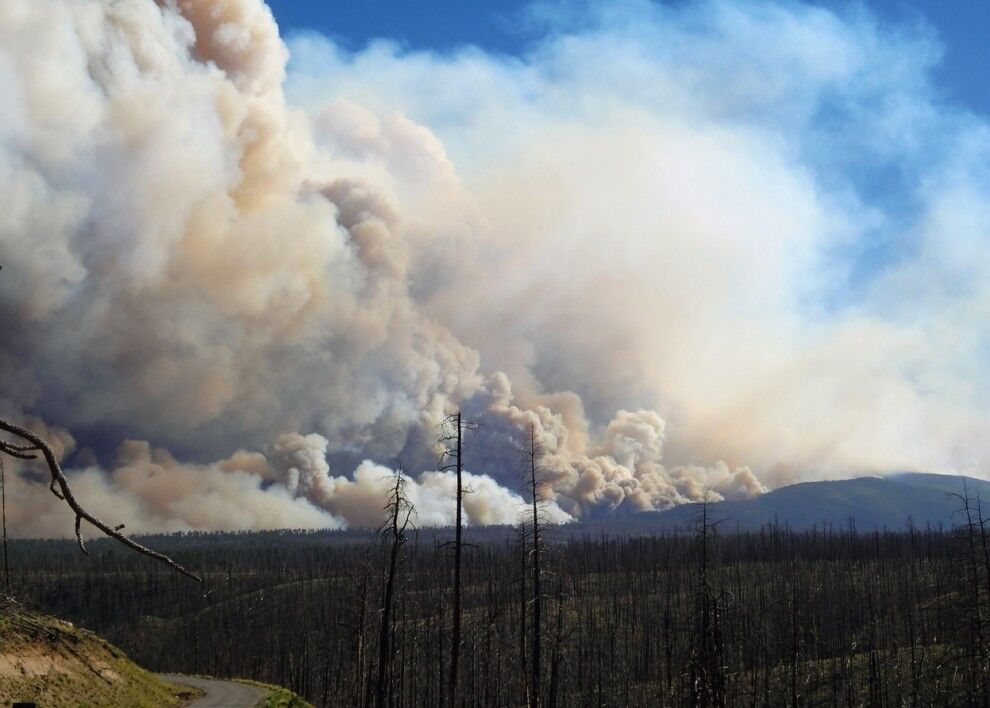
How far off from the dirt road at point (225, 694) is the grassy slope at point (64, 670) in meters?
2.14

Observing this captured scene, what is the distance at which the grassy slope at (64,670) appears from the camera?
33500 mm

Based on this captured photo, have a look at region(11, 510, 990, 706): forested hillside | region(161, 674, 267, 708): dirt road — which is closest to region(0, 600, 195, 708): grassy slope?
region(161, 674, 267, 708): dirt road

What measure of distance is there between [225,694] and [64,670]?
54.3 ft

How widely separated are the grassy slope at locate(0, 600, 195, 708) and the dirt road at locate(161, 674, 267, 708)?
2.14 metres

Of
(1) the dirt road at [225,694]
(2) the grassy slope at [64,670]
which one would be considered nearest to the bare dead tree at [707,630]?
(1) the dirt road at [225,694]

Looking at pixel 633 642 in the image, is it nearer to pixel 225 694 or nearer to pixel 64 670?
pixel 225 694

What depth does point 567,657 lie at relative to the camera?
440 feet

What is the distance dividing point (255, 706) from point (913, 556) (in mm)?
193758

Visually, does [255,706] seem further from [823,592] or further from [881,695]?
[823,592]

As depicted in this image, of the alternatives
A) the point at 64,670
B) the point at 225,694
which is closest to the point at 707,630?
the point at 64,670

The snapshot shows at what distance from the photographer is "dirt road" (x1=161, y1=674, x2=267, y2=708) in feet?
152

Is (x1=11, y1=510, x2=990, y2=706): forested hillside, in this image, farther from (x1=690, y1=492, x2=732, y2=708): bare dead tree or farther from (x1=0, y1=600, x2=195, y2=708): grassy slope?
(x1=0, y1=600, x2=195, y2=708): grassy slope

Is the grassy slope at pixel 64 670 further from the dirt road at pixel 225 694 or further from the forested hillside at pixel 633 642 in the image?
the forested hillside at pixel 633 642

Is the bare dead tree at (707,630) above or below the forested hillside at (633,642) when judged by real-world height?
above
